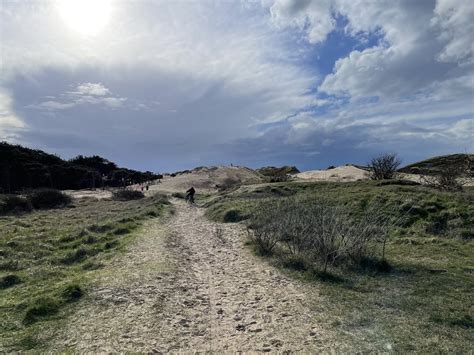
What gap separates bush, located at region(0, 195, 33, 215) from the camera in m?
33.8

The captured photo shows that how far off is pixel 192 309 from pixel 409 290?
5.44m

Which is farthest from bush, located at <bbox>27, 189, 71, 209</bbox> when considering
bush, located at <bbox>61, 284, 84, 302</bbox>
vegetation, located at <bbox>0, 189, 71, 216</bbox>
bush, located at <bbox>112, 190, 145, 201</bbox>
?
bush, located at <bbox>61, 284, 84, 302</bbox>

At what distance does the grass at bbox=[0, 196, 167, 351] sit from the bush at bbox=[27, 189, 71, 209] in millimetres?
18605

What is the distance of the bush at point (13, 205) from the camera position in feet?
111

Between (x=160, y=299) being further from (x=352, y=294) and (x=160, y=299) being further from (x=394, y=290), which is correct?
(x=394, y=290)

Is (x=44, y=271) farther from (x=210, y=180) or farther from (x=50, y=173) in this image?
(x=210, y=180)

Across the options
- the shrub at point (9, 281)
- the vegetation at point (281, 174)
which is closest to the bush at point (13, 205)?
the shrub at point (9, 281)

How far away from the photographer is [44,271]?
464 inches

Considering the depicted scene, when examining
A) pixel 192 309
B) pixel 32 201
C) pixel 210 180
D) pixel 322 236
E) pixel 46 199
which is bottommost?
pixel 192 309

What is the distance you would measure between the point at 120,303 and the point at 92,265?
14.4ft

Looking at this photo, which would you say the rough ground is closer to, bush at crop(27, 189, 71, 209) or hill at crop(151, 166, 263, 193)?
bush at crop(27, 189, 71, 209)

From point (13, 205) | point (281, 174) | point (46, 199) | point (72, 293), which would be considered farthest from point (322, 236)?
point (281, 174)

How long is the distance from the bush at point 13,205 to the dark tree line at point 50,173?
20.7 metres

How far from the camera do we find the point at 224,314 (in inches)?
327
